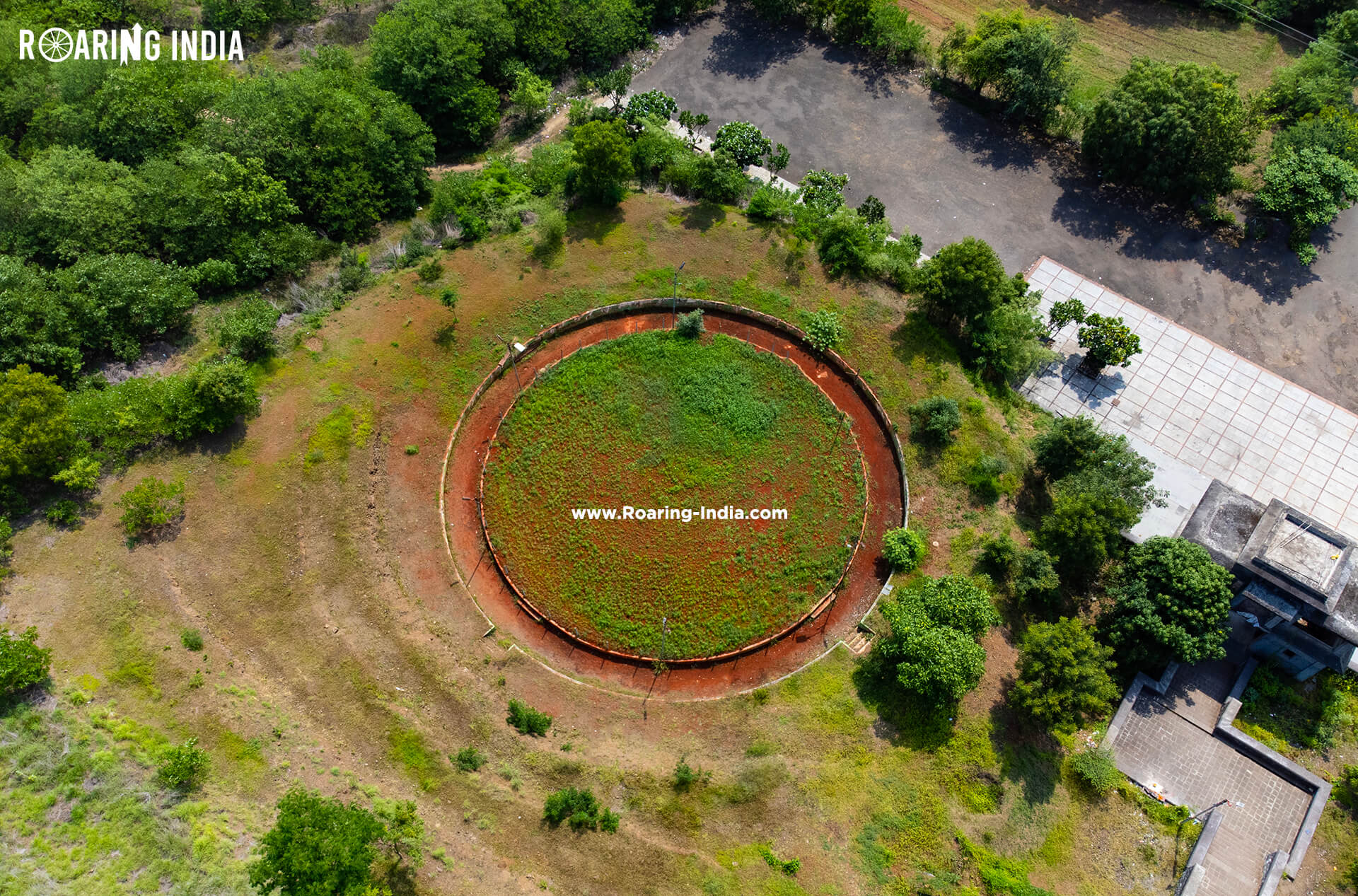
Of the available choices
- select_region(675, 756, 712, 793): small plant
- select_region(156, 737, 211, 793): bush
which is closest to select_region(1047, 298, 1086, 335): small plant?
select_region(675, 756, 712, 793): small plant

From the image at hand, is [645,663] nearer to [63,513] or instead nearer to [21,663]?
[21,663]

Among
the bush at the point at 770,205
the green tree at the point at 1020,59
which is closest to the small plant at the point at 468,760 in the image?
the bush at the point at 770,205

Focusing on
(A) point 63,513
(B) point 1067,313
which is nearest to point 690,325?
(B) point 1067,313

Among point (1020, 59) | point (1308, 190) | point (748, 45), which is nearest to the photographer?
point (1308, 190)

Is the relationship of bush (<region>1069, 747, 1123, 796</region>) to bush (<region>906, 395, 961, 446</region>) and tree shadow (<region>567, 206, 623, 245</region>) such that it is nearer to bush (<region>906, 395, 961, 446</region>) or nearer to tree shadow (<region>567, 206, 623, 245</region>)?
bush (<region>906, 395, 961, 446</region>)

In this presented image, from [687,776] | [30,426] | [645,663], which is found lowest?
[687,776]

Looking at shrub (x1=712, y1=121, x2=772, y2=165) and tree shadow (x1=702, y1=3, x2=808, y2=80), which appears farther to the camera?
tree shadow (x1=702, y1=3, x2=808, y2=80)
